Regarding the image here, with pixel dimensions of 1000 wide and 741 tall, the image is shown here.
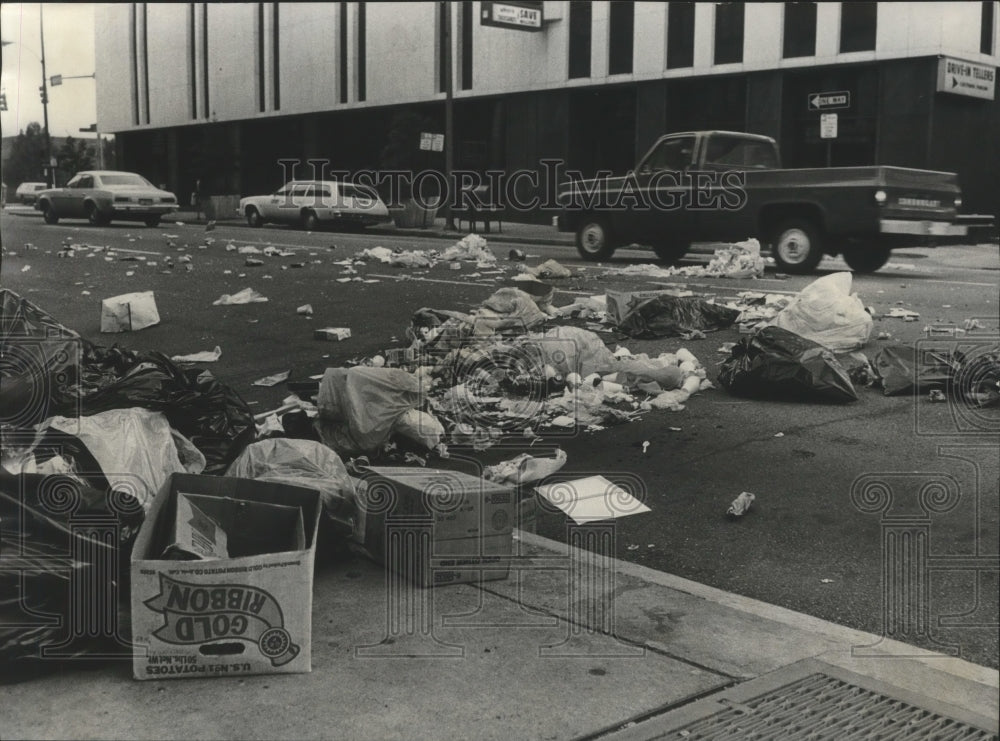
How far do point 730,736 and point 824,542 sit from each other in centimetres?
173

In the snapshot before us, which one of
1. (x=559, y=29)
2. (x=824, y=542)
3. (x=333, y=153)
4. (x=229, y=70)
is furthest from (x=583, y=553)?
(x=333, y=153)

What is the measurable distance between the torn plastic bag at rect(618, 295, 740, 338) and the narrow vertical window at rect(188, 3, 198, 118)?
362 inches

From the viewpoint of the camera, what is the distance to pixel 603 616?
355 centimetres

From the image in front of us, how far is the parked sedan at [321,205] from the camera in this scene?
24672 millimetres

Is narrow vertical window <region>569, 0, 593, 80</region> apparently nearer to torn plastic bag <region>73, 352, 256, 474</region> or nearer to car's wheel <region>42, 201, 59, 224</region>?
car's wheel <region>42, 201, 59, 224</region>

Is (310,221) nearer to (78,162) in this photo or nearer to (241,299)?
(78,162)

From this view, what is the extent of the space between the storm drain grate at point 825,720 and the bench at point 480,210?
20.7 metres

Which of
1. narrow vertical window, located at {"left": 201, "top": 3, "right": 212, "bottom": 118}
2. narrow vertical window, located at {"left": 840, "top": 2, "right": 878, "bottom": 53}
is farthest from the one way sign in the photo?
narrow vertical window, located at {"left": 201, "top": 3, "right": 212, "bottom": 118}

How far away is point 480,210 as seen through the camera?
26344 millimetres

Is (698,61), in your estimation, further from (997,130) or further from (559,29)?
(997,130)

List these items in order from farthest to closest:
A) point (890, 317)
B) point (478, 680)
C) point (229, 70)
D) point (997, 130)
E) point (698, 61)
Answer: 1. point (698, 61)
2. point (997, 130)
3. point (229, 70)
4. point (890, 317)
5. point (478, 680)

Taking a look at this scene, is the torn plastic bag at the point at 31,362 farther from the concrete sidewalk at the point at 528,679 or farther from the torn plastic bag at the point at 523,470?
the torn plastic bag at the point at 523,470

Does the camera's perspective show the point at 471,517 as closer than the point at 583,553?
Yes

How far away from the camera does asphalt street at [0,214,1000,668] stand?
3.95 meters
